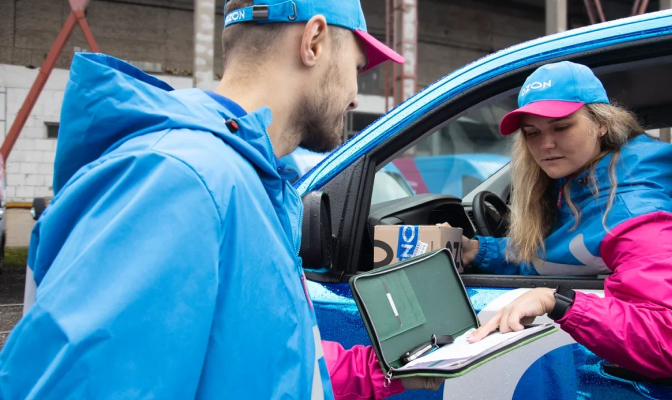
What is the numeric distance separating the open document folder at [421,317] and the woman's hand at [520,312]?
0.02m

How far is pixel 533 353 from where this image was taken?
5.01 feet

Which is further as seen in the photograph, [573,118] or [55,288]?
[573,118]

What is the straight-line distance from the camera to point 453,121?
195 cm

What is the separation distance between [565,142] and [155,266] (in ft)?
4.50

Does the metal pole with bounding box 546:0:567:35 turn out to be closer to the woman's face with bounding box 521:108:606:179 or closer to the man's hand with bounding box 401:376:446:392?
the woman's face with bounding box 521:108:606:179

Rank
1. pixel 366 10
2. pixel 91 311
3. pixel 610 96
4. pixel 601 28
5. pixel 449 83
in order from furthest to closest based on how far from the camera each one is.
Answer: pixel 366 10, pixel 610 96, pixel 449 83, pixel 601 28, pixel 91 311

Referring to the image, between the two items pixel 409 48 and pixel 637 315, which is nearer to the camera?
pixel 637 315

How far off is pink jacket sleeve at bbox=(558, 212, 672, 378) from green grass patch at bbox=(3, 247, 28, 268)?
936 centimetres

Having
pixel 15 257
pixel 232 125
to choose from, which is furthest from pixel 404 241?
pixel 15 257

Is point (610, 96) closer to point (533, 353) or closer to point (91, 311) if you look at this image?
point (533, 353)

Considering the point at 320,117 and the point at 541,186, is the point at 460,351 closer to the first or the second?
the point at 320,117

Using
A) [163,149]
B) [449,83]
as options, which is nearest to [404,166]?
[449,83]

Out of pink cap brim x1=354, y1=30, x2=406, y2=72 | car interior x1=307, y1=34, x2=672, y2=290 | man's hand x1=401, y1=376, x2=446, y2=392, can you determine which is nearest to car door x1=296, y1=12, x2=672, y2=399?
Result: car interior x1=307, y1=34, x2=672, y2=290

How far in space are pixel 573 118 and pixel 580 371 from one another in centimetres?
70
